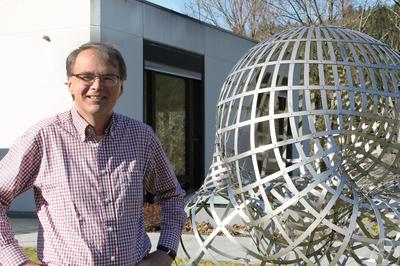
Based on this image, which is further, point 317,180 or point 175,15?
point 175,15

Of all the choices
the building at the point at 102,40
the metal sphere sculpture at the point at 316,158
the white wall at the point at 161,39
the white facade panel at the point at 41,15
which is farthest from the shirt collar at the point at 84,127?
the white facade panel at the point at 41,15

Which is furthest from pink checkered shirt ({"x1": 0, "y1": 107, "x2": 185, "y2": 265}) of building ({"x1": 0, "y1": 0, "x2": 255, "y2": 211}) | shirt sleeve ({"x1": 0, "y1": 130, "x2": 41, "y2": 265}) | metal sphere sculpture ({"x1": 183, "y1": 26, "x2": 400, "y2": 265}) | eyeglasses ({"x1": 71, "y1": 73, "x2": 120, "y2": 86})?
building ({"x1": 0, "y1": 0, "x2": 255, "y2": 211})

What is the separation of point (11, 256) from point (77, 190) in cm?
34

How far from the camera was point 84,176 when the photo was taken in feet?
7.32

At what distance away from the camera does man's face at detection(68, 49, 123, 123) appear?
7.45 feet

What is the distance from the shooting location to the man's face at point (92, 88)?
2.27 metres

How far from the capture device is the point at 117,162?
2303 mm

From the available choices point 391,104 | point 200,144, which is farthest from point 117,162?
point 200,144

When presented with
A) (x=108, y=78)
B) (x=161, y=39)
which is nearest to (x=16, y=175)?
(x=108, y=78)

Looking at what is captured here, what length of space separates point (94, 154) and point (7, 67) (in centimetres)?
1043

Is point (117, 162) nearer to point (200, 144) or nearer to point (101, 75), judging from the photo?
point (101, 75)

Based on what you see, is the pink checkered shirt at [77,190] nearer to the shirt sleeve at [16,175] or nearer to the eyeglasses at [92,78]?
the shirt sleeve at [16,175]

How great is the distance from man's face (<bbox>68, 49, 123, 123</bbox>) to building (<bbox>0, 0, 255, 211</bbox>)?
9.01 m

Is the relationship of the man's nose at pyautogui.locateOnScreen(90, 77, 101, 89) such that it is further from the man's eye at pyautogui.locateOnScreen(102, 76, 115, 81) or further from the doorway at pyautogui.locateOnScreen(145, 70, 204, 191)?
the doorway at pyautogui.locateOnScreen(145, 70, 204, 191)
